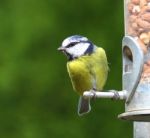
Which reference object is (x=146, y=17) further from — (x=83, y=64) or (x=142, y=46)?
(x=83, y=64)

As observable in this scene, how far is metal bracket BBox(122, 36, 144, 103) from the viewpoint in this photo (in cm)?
647

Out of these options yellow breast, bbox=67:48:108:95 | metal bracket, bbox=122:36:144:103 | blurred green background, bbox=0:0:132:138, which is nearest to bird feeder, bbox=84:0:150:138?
metal bracket, bbox=122:36:144:103

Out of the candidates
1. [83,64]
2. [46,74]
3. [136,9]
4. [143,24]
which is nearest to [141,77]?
[143,24]

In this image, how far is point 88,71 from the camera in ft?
23.6

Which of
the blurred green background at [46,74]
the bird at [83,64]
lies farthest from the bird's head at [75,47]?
the blurred green background at [46,74]

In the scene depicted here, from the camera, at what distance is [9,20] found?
959cm

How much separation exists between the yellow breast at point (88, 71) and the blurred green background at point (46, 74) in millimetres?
2237

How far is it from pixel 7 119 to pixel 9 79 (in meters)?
0.43

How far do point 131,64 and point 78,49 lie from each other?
24.0 inches

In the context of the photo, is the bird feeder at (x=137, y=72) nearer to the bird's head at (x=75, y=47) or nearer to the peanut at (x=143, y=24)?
the peanut at (x=143, y=24)

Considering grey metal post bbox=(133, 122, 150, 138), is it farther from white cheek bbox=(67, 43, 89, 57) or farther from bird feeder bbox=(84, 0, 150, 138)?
white cheek bbox=(67, 43, 89, 57)

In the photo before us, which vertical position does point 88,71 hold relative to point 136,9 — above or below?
below

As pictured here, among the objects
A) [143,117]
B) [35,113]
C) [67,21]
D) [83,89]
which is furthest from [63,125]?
[143,117]

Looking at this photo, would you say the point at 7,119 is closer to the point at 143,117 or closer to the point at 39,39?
the point at 39,39
